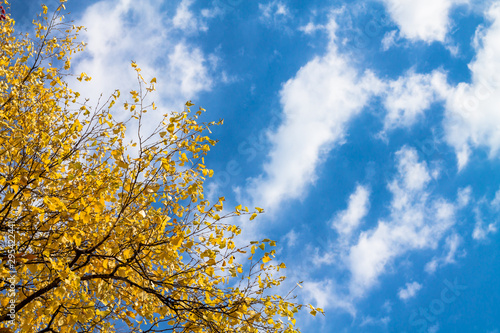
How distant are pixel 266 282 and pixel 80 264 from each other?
128 inches

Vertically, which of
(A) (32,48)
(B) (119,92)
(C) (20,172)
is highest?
(A) (32,48)

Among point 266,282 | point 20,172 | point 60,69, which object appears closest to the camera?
point 20,172

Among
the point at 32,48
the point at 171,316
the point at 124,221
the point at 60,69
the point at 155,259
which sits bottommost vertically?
the point at 171,316

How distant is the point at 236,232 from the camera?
5.46m

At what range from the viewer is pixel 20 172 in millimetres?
4520

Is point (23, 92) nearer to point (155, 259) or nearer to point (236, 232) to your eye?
point (155, 259)

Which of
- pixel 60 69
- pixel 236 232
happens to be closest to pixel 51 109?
pixel 60 69

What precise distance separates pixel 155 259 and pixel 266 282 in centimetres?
204

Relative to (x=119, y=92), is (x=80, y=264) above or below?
below

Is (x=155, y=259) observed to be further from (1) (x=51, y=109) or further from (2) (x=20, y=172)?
(1) (x=51, y=109)

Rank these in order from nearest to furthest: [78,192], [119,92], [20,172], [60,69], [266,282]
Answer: [20,172]
[78,192]
[266,282]
[119,92]
[60,69]

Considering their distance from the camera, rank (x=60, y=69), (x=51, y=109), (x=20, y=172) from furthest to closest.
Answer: (x=60, y=69) < (x=51, y=109) < (x=20, y=172)

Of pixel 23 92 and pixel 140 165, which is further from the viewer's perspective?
pixel 23 92

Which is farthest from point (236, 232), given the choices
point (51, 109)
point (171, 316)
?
point (51, 109)
